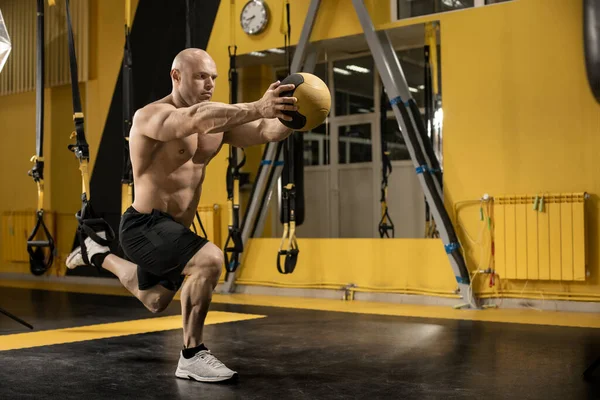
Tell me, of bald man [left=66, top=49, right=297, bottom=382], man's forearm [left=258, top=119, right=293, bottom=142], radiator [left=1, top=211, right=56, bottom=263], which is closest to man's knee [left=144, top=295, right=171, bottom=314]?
bald man [left=66, top=49, right=297, bottom=382]

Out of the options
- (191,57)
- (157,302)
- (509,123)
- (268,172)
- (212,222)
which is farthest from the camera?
(212,222)

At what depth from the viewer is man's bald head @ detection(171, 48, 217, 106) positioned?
3143 mm

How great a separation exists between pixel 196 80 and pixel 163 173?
43 cm

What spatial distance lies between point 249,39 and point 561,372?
18.0 feet

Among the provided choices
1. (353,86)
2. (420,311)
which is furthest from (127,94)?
(353,86)

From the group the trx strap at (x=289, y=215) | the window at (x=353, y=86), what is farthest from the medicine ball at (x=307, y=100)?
the window at (x=353, y=86)

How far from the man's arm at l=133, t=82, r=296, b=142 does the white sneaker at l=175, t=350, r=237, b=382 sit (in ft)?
3.11

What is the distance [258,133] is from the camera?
3299mm

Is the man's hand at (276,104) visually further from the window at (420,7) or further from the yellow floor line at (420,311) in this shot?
the window at (420,7)

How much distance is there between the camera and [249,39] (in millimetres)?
7820

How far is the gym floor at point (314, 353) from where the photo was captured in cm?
290

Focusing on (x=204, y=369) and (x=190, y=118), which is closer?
(x=190, y=118)

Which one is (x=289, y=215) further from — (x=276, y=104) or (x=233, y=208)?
(x=276, y=104)

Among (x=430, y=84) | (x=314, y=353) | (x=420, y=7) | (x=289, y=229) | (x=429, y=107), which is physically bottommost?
(x=314, y=353)
